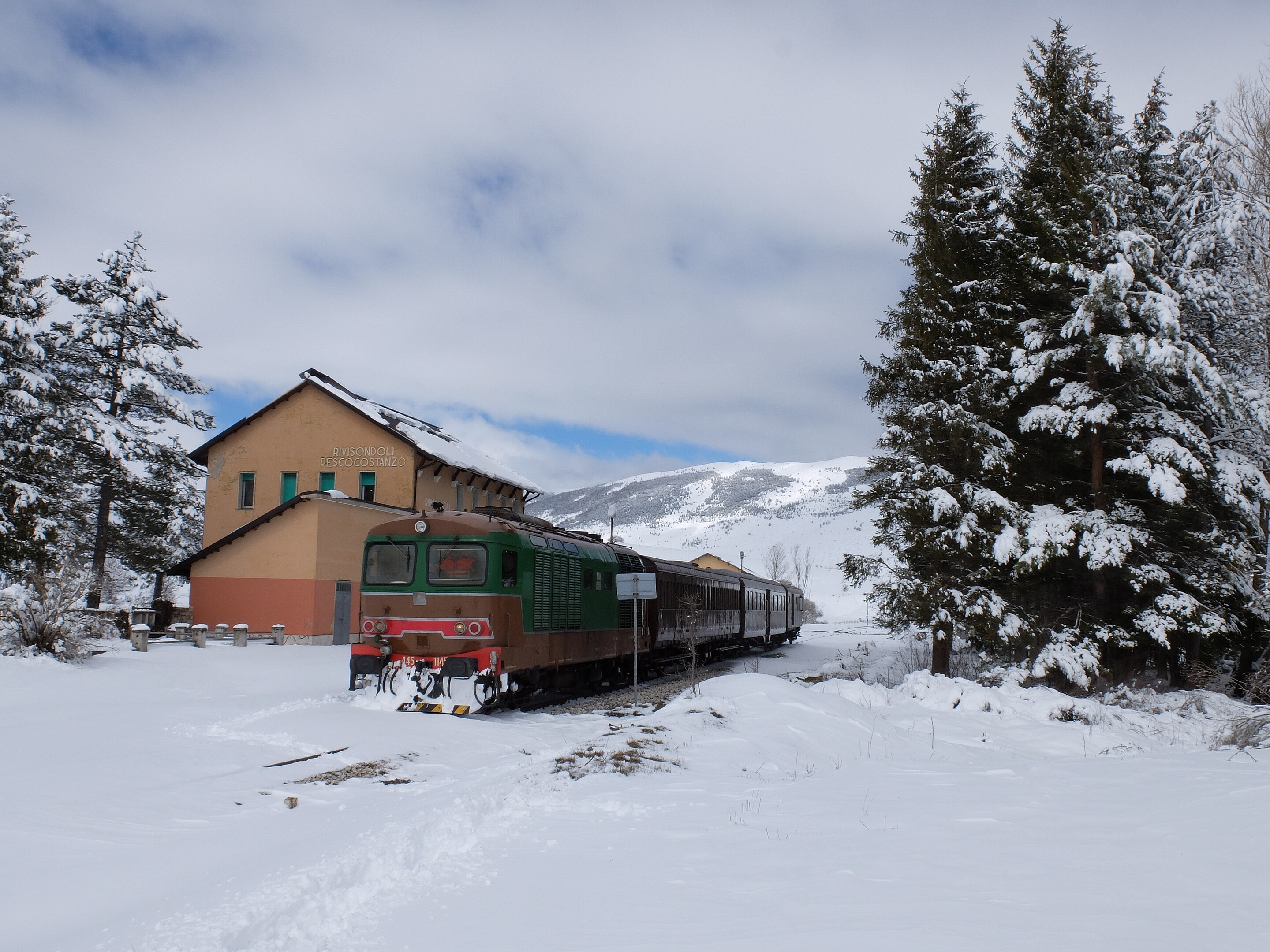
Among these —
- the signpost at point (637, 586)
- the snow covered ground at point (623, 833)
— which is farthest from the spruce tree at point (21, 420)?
the signpost at point (637, 586)

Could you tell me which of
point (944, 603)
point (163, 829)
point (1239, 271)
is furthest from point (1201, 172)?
point (163, 829)

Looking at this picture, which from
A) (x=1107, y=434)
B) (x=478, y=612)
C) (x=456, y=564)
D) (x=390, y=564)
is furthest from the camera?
(x=1107, y=434)

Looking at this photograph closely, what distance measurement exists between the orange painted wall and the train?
432 inches

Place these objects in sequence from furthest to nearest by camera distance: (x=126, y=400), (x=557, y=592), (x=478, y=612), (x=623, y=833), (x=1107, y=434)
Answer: (x=126, y=400)
(x=1107, y=434)
(x=557, y=592)
(x=478, y=612)
(x=623, y=833)

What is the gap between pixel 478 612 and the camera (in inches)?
511

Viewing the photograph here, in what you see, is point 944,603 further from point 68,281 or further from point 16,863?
point 68,281

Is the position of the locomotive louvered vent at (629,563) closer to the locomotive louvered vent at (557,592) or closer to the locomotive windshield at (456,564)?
the locomotive louvered vent at (557,592)

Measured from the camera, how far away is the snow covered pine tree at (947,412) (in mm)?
16344

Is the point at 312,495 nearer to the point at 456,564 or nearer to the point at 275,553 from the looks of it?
the point at 275,553

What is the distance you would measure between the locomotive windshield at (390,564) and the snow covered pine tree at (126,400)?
59.4 ft

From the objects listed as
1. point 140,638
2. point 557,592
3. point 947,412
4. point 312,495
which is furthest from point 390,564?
point 312,495

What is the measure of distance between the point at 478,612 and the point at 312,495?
14.2 meters

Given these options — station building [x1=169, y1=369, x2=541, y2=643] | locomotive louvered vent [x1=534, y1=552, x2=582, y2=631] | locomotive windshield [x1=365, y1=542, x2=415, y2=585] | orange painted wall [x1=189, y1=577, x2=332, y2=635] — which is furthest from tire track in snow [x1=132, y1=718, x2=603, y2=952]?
orange painted wall [x1=189, y1=577, x2=332, y2=635]

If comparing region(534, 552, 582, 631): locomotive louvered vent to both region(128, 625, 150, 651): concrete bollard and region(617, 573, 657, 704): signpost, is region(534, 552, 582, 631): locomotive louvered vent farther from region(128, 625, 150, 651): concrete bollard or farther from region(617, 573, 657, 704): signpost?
region(128, 625, 150, 651): concrete bollard
